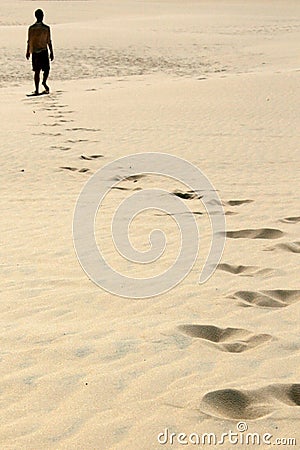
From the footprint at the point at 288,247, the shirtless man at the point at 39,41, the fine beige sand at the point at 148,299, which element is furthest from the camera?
the shirtless man at the point at 39,41

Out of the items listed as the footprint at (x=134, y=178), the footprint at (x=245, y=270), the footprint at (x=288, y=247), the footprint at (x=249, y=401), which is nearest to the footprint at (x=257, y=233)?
the footprint at (x=288, y=247)

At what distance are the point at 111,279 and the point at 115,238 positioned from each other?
1139mm

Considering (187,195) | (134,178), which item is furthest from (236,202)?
(134,178)

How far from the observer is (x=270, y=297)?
470 cm

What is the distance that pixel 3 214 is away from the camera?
23.5ft

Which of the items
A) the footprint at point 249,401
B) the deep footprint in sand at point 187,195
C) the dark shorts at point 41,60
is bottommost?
the footprint at point 249,401

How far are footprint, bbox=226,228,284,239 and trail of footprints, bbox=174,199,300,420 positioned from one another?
33cm

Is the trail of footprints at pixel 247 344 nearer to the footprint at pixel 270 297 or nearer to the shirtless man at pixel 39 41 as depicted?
the footprint at pixel 270 297

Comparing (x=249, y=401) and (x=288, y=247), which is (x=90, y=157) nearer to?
(x=288, y=247)

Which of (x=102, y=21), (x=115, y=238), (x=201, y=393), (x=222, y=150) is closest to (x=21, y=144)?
(x=222, y=150)

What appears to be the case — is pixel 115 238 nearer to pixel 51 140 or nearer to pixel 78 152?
pixel 78 152

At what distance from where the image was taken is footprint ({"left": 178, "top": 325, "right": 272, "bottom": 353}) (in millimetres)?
3963

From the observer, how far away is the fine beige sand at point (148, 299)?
3.26 m

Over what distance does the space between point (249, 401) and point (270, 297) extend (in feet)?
4.62
